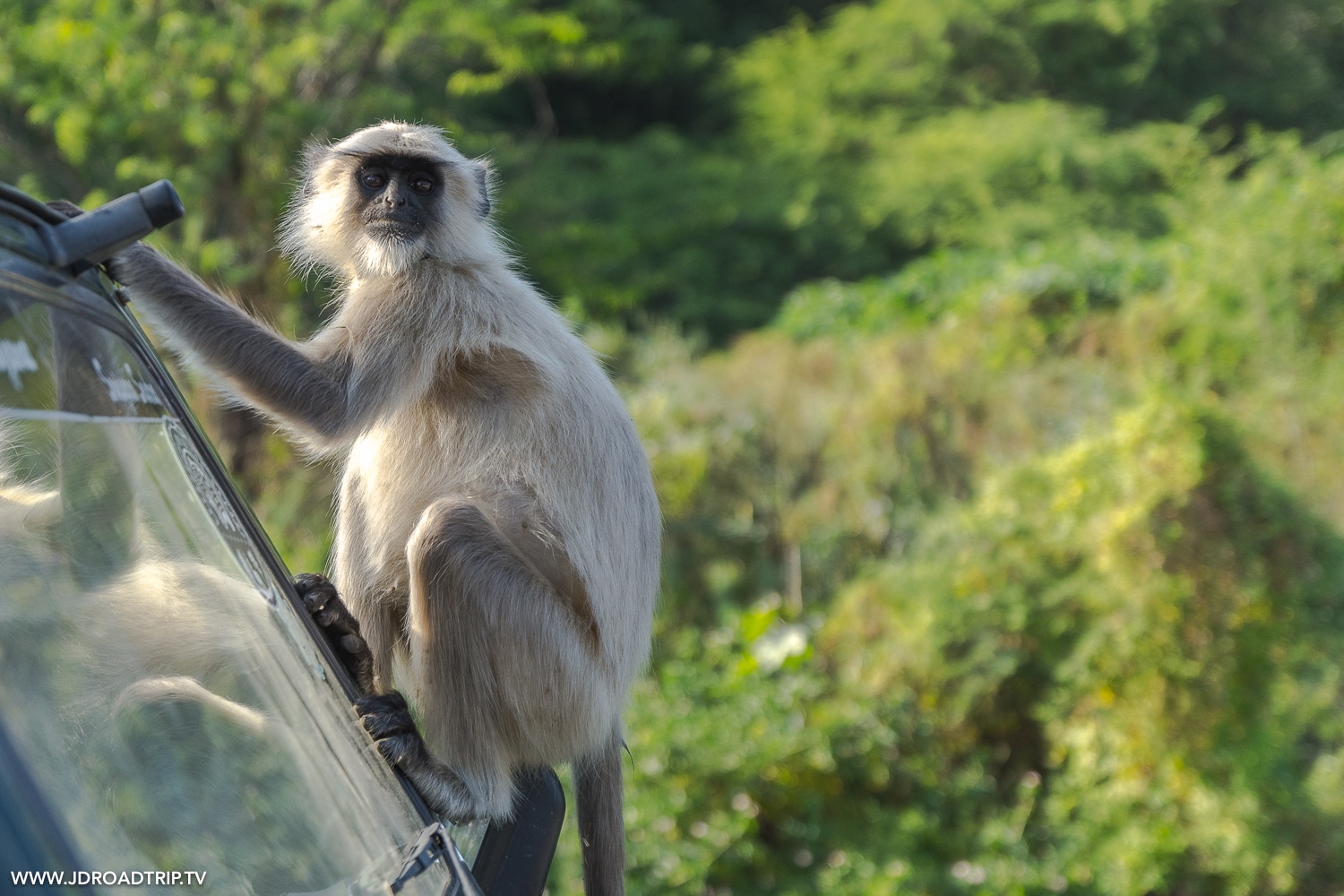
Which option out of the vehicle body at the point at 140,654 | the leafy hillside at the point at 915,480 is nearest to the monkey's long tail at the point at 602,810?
the vehicle body at the point at 140,654

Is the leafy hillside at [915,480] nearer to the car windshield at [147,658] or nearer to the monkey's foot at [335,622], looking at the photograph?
the monkey's foot at [335,622]

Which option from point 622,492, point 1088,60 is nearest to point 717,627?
point 622,492

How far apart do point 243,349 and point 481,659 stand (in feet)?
3.15

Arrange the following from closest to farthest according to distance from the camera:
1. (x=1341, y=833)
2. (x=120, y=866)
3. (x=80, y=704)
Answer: (x=120, y=866), (x=80, y=704), (x=1341, y=833)

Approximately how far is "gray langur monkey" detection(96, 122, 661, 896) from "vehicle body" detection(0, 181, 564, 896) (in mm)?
567

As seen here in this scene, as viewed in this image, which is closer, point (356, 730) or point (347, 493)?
point (356, 730)

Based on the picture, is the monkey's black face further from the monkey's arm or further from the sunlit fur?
the monkey's arm

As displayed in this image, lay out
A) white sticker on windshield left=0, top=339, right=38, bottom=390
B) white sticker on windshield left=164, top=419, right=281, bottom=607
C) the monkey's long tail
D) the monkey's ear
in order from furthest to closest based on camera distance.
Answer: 1. the monkey's ear
2. the monkey's long tail
3. white sticker on windshield left=164, top=419, right=281, bottom=607
4. white sticker on windshield left=0, top=339, right=38, bottom=390

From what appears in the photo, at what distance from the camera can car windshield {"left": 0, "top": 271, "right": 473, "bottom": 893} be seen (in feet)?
3.62

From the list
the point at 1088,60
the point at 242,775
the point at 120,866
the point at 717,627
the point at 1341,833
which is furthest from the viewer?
the point at 1088,60

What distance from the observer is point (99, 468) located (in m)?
1.38

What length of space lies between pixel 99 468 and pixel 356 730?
58 centimetres

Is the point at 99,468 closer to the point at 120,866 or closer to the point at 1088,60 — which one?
the point at 120,866

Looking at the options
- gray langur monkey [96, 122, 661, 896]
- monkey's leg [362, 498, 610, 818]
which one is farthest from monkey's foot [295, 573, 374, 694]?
monkey's leg [362, 498, 610, 818]
